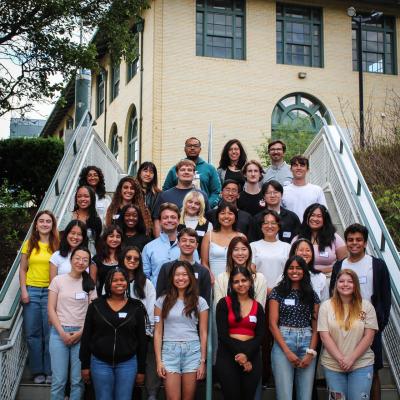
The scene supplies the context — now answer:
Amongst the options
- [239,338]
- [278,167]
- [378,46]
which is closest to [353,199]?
[278,167]

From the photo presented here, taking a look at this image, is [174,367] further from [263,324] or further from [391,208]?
[391,208]

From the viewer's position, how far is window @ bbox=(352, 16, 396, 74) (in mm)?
23156

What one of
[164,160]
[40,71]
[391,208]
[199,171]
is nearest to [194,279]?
[199,171]

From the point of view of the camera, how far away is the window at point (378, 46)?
76.0ft

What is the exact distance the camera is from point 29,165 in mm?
14258

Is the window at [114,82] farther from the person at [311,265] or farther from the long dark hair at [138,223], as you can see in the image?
the person at [311,265]

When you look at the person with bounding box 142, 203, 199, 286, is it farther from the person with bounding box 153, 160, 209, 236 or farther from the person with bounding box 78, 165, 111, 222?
the person with bounding box 78, 165, 111, 222

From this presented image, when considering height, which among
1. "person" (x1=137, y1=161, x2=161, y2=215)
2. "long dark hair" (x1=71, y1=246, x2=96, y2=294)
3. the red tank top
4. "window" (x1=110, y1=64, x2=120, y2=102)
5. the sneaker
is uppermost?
"window" (x1=110, y1=64, x2=120, y2=102)

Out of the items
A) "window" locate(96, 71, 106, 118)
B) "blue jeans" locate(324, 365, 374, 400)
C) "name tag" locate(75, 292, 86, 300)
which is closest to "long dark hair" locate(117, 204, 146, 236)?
"name tag" locate(75, 292, 86, 300)

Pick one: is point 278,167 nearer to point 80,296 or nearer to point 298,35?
point 80,296

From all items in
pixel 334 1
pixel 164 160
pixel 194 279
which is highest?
pixel 334 1

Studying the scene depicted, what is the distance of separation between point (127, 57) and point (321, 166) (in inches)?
199

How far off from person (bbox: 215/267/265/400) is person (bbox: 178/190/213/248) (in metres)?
1.26

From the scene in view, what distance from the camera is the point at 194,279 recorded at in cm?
575
